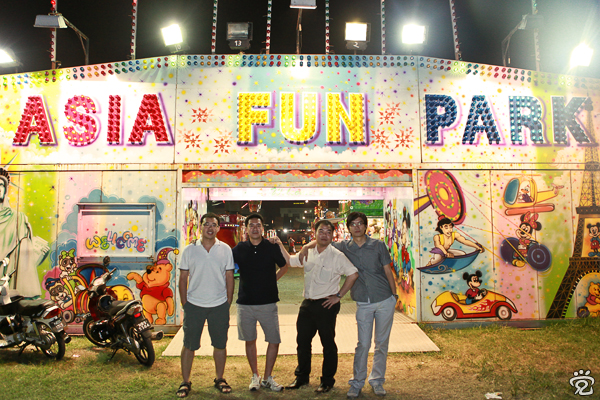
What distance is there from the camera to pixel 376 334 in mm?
4336

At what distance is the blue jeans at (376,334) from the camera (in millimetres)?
4227

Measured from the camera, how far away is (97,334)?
5.65m

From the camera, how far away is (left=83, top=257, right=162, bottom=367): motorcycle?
17.1 ft

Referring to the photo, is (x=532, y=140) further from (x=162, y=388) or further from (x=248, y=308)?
(x=162, y=388)

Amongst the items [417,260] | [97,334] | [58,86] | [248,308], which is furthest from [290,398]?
[58,86]

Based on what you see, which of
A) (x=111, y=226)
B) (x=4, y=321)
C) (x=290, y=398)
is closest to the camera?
(x=290, y=398)

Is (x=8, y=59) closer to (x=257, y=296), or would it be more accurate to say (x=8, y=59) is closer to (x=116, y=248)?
(x=116, y=248)

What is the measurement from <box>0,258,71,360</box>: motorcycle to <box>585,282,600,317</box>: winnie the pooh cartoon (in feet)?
28.8

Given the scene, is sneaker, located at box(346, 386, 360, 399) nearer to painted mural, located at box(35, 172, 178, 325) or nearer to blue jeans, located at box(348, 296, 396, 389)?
blue jeans, located at box(348, 296, 396, 389)

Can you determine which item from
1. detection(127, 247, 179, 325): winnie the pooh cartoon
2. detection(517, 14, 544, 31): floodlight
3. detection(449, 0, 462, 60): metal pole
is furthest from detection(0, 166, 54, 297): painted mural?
detection(517, 14, 544, 31): floodlight

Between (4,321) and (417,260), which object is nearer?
(4,321)

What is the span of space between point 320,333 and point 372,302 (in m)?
0.69

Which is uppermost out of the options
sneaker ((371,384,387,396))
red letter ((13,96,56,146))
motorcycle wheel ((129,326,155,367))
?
red letter ((13,96,56,146))

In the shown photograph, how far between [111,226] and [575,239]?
8.51 metres
